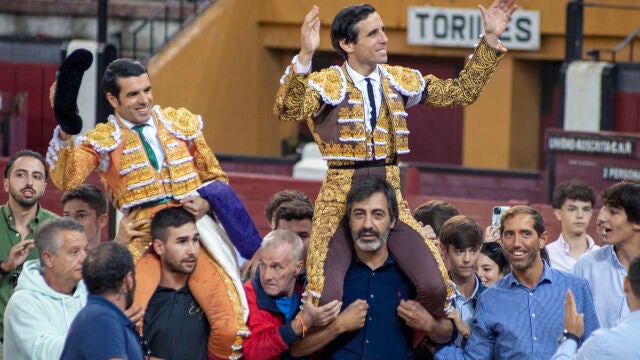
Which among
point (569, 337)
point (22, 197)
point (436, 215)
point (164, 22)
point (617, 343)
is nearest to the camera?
point (617, 343)

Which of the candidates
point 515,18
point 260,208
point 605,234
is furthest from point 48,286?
point 515,18

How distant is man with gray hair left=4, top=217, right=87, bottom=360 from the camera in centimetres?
583

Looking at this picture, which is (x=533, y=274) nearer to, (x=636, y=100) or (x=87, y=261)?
(x=87, y=261)

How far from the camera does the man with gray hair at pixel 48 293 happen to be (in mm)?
5828

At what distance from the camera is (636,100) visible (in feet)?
44.5

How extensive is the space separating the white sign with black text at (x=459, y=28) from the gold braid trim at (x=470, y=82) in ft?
26.4

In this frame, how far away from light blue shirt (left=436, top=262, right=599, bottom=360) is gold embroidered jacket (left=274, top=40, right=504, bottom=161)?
77cm

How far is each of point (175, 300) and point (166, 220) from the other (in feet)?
1.10

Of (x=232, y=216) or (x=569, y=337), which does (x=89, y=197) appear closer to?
(x=232, y=216)

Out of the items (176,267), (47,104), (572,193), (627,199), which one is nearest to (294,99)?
(176,267)

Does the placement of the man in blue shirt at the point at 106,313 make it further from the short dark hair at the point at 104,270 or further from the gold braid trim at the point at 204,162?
the gold braid trim at the point at 204,162

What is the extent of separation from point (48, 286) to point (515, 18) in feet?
31.2

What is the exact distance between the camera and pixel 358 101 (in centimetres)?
652

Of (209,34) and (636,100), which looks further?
(209,34)
